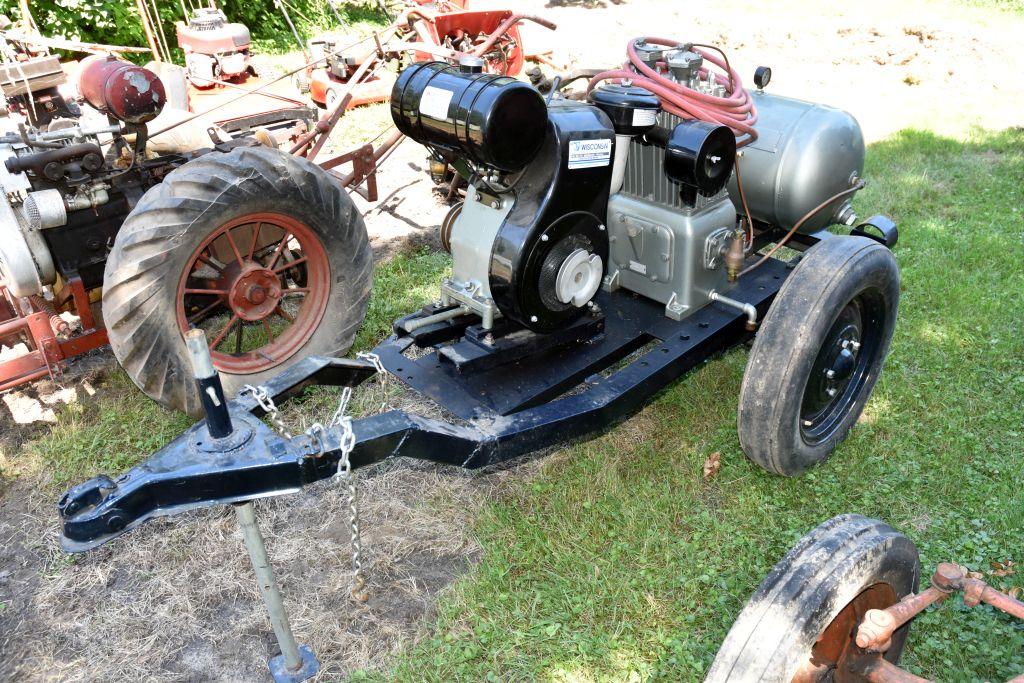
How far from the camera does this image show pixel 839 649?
80.1 inches

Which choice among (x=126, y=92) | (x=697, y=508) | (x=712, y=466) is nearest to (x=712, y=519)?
(x=697, y=508)

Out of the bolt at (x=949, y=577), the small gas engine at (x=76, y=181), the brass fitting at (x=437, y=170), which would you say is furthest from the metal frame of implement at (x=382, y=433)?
the brass fitting at (x=437, y=170)

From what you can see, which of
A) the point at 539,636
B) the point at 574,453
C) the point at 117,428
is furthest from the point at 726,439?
the point at 117,428

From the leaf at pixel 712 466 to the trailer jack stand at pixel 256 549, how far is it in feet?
5.60

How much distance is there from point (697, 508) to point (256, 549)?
175 cm

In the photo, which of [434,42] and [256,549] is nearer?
[256,549]

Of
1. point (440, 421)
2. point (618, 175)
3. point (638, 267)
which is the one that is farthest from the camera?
point (638, 267)

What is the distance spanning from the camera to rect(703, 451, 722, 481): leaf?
3.36 metres

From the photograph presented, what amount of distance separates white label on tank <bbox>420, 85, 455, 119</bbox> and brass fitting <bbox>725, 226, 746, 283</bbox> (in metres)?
1.36

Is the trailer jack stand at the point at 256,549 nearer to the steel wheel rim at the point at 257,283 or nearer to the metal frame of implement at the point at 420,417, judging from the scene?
the metal frame of implement at the point at 420,417

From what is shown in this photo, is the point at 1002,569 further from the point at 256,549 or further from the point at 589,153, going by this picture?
the point at 256,549

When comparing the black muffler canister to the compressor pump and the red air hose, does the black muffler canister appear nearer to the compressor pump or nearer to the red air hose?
the compressor pump

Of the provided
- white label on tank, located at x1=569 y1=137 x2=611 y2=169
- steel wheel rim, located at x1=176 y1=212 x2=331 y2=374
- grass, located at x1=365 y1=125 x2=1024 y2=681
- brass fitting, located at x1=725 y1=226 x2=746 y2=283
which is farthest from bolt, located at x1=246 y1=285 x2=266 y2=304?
brass fitting, located at x1=725 y1=226 x2=746 y2=283

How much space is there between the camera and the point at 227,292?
361cm
